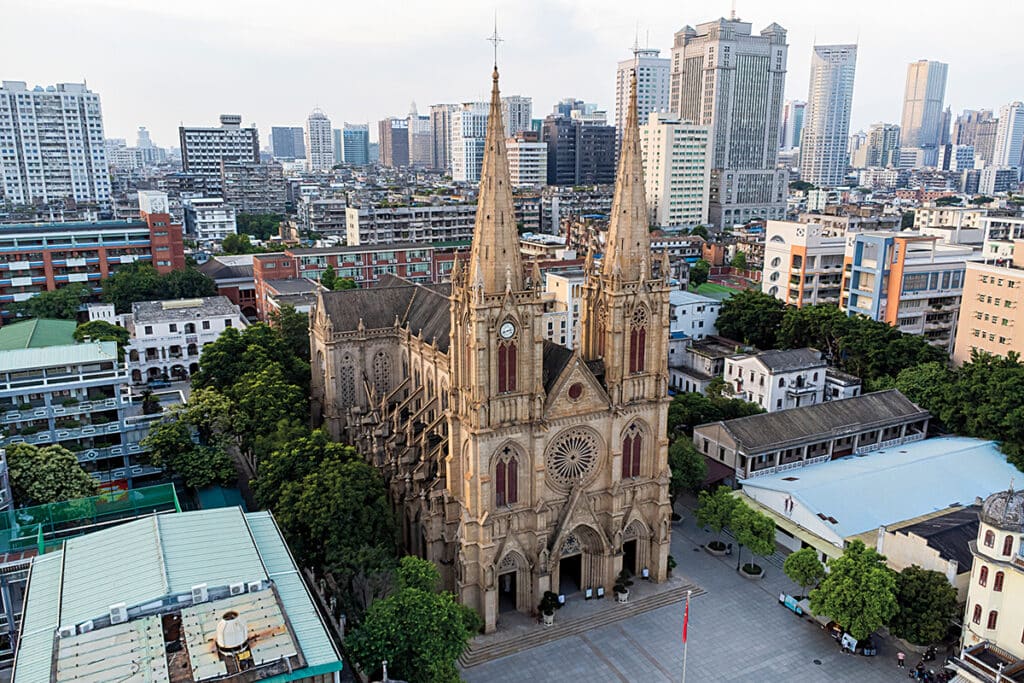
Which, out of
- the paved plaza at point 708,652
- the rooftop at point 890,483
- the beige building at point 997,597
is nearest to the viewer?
the beige building at point 997,597

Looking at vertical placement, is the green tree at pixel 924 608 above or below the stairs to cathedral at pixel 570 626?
above

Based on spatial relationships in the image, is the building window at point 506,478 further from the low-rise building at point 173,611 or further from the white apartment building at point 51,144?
the white apartment building at point 51,144

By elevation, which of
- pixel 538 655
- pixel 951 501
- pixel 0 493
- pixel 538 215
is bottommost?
pixel 538 655

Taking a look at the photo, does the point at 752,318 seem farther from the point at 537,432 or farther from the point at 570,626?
the point at 570,626

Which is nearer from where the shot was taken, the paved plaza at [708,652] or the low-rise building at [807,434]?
the paved plaza at [708,652]

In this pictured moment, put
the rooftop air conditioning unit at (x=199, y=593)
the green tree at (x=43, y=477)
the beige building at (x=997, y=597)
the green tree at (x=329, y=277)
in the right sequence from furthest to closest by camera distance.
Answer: the green tree at (x=329, y=277) < the green tree at (x=43, y=477) < the beige building at (x=997, y=597) < the rooftop air conditioning unit at (x=199, y=593)

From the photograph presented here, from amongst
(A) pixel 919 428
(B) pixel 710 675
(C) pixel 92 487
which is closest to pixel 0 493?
(C) pixel 92 487

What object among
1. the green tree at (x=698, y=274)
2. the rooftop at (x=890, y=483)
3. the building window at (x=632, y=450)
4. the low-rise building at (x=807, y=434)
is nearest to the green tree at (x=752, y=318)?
the low-rise building at (x=807, y=434)

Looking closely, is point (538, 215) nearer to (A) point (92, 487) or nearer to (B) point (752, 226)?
(B) point (752, 226)
